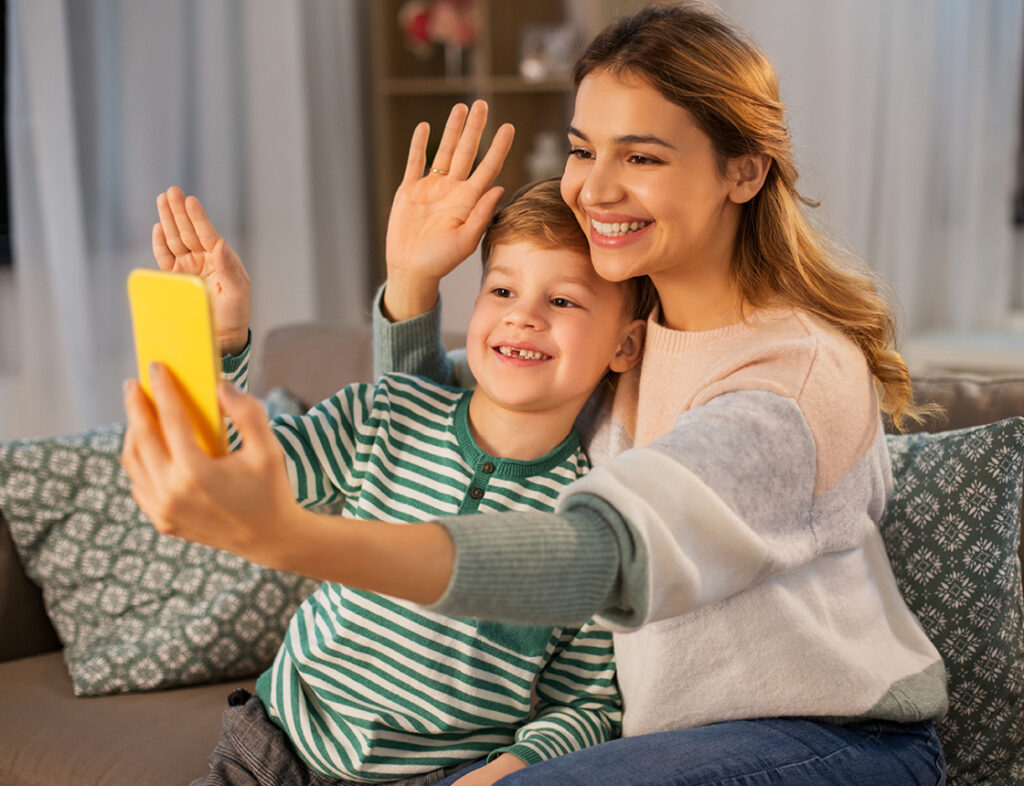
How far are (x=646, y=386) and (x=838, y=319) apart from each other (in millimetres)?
218

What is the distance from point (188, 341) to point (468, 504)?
539mm

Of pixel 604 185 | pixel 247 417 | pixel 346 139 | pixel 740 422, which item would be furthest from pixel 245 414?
pixel 346 139

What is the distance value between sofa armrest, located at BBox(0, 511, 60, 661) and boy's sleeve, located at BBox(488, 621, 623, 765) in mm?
954

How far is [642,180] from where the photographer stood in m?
1.19

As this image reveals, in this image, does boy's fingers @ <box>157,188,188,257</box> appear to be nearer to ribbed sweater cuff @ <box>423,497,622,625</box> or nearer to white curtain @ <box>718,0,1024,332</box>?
ribbed sweater cuff @ <box>423,497,622,625</box>

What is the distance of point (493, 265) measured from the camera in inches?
52.2

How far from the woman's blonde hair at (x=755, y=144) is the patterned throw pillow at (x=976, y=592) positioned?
21cm

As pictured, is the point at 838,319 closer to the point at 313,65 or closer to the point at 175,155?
the point at 175,155

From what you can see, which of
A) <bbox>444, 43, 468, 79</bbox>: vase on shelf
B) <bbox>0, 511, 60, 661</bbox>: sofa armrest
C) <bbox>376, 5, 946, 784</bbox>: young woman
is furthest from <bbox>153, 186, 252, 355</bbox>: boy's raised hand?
<bbox>444, 43, 468, 79</bbox>: vase on shelf

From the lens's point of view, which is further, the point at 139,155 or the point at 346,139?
the point at 346,139

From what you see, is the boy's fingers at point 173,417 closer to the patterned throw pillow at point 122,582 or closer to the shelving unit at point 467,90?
the patterned throw pillow at point 122,582

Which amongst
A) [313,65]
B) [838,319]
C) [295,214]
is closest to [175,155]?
[295,214]

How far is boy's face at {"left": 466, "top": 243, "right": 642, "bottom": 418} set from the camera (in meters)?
1.26

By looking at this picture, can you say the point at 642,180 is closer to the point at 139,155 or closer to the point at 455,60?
the point at 139,155
